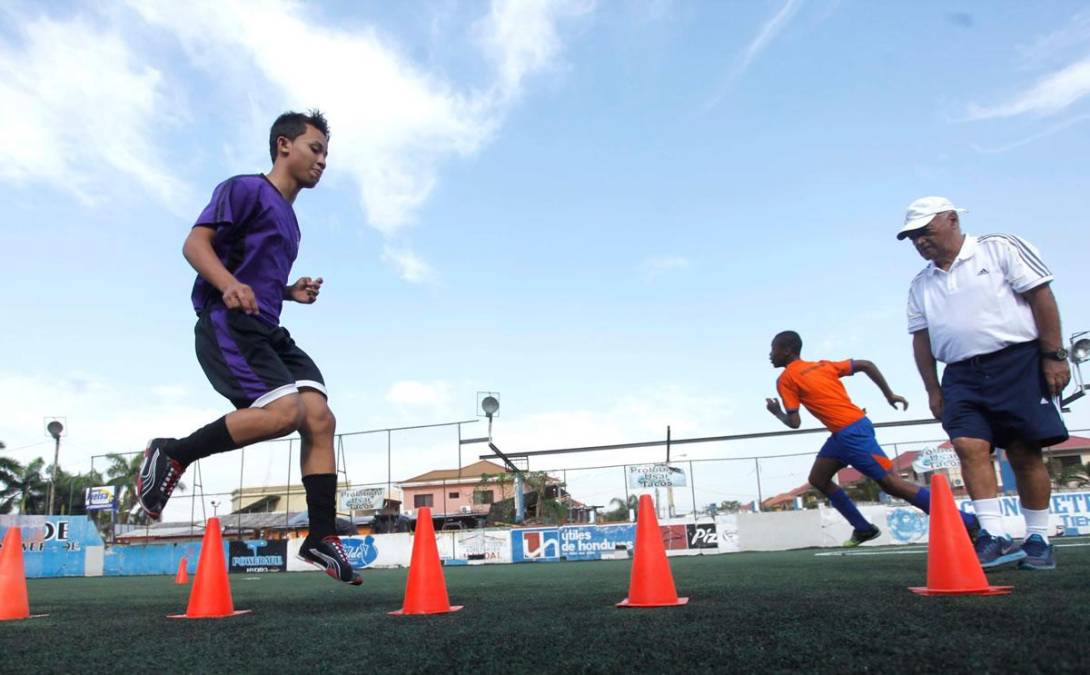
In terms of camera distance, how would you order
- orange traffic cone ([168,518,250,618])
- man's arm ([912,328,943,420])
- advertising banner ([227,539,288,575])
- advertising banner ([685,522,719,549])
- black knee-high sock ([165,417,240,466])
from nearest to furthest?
black knee-high sock ([165,417,240,466]), orange traffic cone ([168,518,250,618]), man's arm ([912,328,943,420]), advertising banner ([685,522,719,549]), advertising banner ([227,539,288,575])

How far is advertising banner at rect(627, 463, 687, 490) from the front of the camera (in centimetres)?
2058

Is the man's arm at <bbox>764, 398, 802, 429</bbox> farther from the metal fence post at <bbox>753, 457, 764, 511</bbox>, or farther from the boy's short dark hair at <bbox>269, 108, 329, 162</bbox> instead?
the metal fence post at <bbox>753, 457, 764, 511</bbox>

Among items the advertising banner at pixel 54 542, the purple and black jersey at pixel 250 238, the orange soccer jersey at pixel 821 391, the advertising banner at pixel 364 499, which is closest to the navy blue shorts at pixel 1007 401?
the orange soccer jersey at pixel 821 391

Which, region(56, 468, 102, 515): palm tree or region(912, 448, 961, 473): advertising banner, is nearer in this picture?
region(912, 448, 961, 473): advertising banner

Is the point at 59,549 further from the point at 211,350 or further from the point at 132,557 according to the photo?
the point at 211,350

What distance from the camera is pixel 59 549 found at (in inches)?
826

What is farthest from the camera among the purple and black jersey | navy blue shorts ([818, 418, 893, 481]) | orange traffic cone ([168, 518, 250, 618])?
navy blue shorts ([818, 418, 893, 481])

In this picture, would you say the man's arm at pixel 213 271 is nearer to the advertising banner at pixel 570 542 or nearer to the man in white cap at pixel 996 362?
the man in white cap at pixel 996 362

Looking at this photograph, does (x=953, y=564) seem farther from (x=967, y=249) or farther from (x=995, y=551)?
(x=967, y=249)

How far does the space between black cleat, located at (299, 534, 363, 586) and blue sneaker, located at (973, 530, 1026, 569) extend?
301 centimetres

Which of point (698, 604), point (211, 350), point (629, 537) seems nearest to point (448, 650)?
point (698, 604)

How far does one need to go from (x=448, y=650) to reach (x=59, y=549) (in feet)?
78.7

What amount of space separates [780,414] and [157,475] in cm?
454

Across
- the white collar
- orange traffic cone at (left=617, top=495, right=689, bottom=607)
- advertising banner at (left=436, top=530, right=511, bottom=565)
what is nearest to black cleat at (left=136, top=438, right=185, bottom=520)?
orange traffic cone at (left=617, top=495, right=689, bottom=607)
